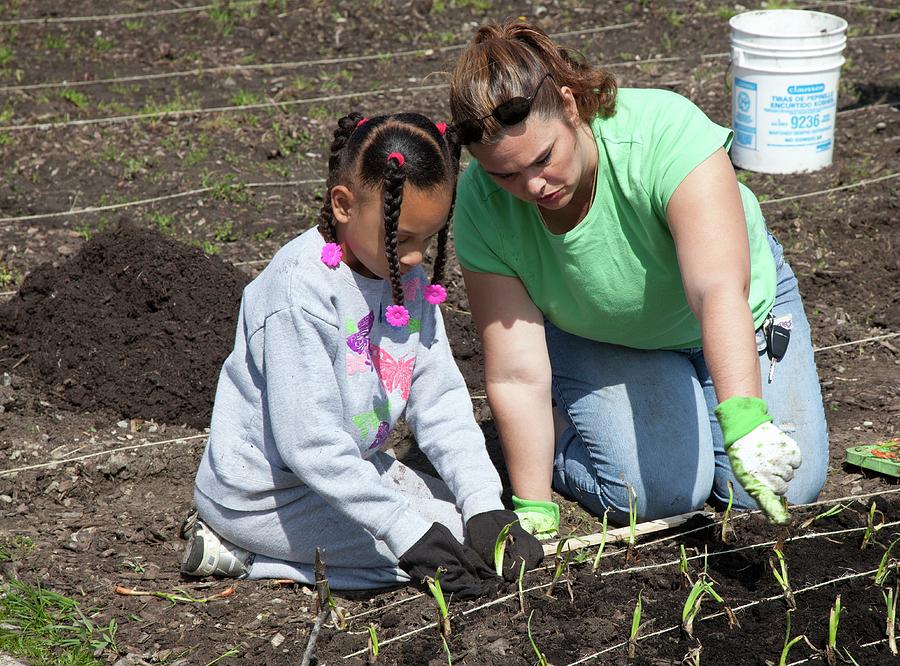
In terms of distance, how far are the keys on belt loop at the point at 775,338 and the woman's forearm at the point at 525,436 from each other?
68cm

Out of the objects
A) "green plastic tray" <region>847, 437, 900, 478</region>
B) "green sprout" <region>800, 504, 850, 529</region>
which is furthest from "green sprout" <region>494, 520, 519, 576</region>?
"green plastic tray" <region>847, 437, 900, 478</region>

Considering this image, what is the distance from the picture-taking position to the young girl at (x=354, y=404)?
7.63ft

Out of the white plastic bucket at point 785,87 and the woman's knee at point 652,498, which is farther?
the white plastic bucket at point 785,87

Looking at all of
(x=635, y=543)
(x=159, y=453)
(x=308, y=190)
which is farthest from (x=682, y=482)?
(x=308, y=190)

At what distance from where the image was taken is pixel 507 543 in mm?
2609

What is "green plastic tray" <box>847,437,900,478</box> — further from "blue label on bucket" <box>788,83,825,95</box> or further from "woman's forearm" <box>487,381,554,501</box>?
"blue label on bucket" <box>788,83,825,95</box>

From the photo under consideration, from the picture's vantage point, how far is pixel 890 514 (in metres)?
2.78

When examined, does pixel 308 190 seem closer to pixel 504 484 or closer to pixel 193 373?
pixel 193 373

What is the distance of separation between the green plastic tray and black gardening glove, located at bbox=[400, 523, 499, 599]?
Result: 4.35 feet

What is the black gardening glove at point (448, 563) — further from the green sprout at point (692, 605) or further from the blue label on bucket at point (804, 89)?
the blue label on bucket at point (804, 89)

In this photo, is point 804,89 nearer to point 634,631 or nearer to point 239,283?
point 239,283

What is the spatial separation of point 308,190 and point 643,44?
2968mm

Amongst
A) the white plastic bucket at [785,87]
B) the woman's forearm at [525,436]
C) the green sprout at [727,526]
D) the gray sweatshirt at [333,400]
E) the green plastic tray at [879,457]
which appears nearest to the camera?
the gray sweatshirt at [333,400]

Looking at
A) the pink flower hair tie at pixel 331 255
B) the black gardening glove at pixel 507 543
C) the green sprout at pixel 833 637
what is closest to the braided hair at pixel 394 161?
the pink flower hair tie at pixel 331 255
